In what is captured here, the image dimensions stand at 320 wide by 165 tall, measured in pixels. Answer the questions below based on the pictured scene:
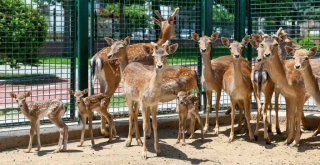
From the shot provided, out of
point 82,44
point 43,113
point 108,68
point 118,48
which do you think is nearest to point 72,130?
point 43,113

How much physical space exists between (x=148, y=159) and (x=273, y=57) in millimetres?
2732

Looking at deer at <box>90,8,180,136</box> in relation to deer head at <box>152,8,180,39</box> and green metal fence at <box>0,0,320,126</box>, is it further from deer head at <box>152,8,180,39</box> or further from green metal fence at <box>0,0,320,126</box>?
deer head at <box>152,8,180,39</box>

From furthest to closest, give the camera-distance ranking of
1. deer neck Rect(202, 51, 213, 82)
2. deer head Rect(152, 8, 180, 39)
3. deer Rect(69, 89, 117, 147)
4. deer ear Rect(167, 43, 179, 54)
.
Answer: deer head Rect(152, 8, 180, 39) < deer neck Rect(202, 51, 213, 82) < deer Rect(69, 89, 117, 147) < deer ear Rect(167, 43, 179, 54)

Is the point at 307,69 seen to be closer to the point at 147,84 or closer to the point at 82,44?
the point at 147,84

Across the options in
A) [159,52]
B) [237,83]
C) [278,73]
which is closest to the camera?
[159,52]

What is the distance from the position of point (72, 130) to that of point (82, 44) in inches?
61.9

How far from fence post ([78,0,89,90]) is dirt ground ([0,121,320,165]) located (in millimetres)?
1129

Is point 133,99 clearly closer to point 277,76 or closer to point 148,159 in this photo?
point 148,159

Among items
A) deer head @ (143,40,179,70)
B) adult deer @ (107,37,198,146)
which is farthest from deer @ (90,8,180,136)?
deer head @ (143,40,179,70)

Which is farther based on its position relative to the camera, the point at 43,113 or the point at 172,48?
the point at 43,113

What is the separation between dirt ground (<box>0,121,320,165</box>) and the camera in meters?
7.59

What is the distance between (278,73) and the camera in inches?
332

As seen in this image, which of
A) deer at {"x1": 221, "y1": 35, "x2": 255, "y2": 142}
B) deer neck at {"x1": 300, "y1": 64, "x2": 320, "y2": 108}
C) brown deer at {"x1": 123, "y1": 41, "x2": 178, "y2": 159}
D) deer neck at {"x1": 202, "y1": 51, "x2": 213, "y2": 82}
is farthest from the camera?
deer neck at {"x1": 202, "y1": 51, "x2": 213, "y2": 82}

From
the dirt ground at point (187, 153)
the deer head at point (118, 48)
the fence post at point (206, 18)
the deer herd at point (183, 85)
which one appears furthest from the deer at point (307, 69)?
the deer head at point (118, 48)
